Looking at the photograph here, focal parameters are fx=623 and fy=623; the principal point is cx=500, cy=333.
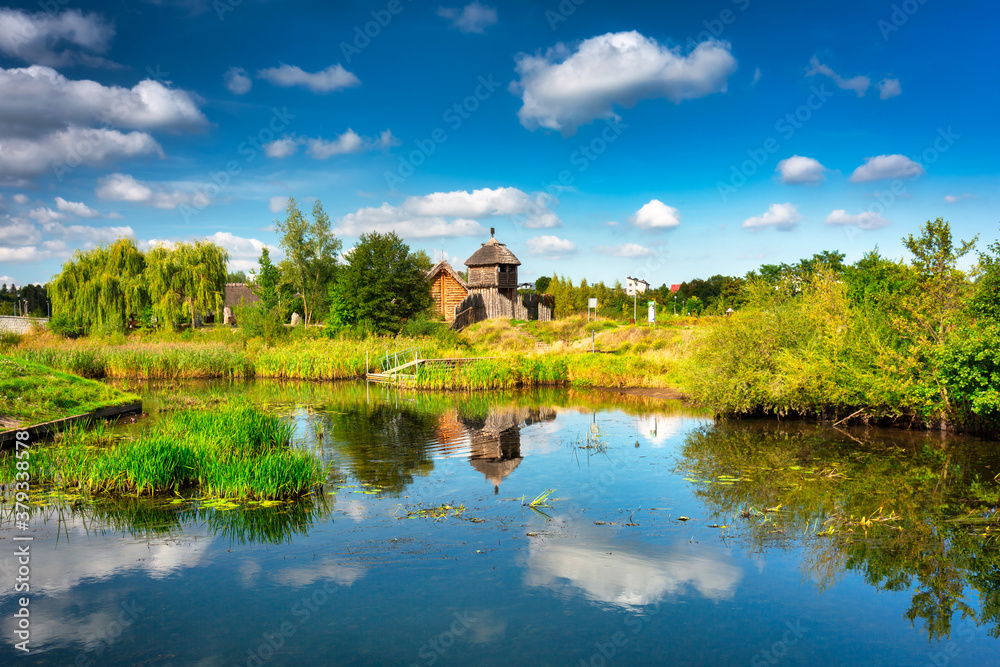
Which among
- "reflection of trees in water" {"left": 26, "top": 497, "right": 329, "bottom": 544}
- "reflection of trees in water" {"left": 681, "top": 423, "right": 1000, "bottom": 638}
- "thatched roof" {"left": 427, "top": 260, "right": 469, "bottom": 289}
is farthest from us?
"thatched roof" {"left": 427, "top": 260, "right": 469, "bottom": 289}

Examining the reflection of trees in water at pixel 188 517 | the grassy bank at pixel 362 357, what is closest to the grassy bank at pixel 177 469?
the reflection of trees in water at pixel 188 517

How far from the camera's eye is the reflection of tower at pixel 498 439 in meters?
14.1

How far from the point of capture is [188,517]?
10094 millimetres

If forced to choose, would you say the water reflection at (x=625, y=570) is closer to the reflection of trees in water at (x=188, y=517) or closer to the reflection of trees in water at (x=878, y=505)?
the reflection of trees in water at (x=878, y=505)

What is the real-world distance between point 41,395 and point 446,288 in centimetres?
3835

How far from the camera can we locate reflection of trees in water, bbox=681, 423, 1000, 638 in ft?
25.8

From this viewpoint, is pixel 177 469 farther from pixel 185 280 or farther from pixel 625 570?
pixel 185 280

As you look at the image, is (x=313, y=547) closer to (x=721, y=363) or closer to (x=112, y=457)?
(x=112, y=457)

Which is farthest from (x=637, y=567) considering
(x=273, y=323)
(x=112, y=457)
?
(x=273, y=323)

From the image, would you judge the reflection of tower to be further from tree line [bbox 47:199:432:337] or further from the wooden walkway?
tree line [bbox 47:199:432:337]

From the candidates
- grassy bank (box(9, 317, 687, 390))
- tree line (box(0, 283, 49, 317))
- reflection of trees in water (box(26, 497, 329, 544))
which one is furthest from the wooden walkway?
tree line (box(0, 283, 49, 317))

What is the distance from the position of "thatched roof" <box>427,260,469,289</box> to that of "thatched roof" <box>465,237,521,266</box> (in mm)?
2690

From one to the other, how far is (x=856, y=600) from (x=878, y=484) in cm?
557

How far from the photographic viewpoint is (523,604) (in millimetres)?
7297
